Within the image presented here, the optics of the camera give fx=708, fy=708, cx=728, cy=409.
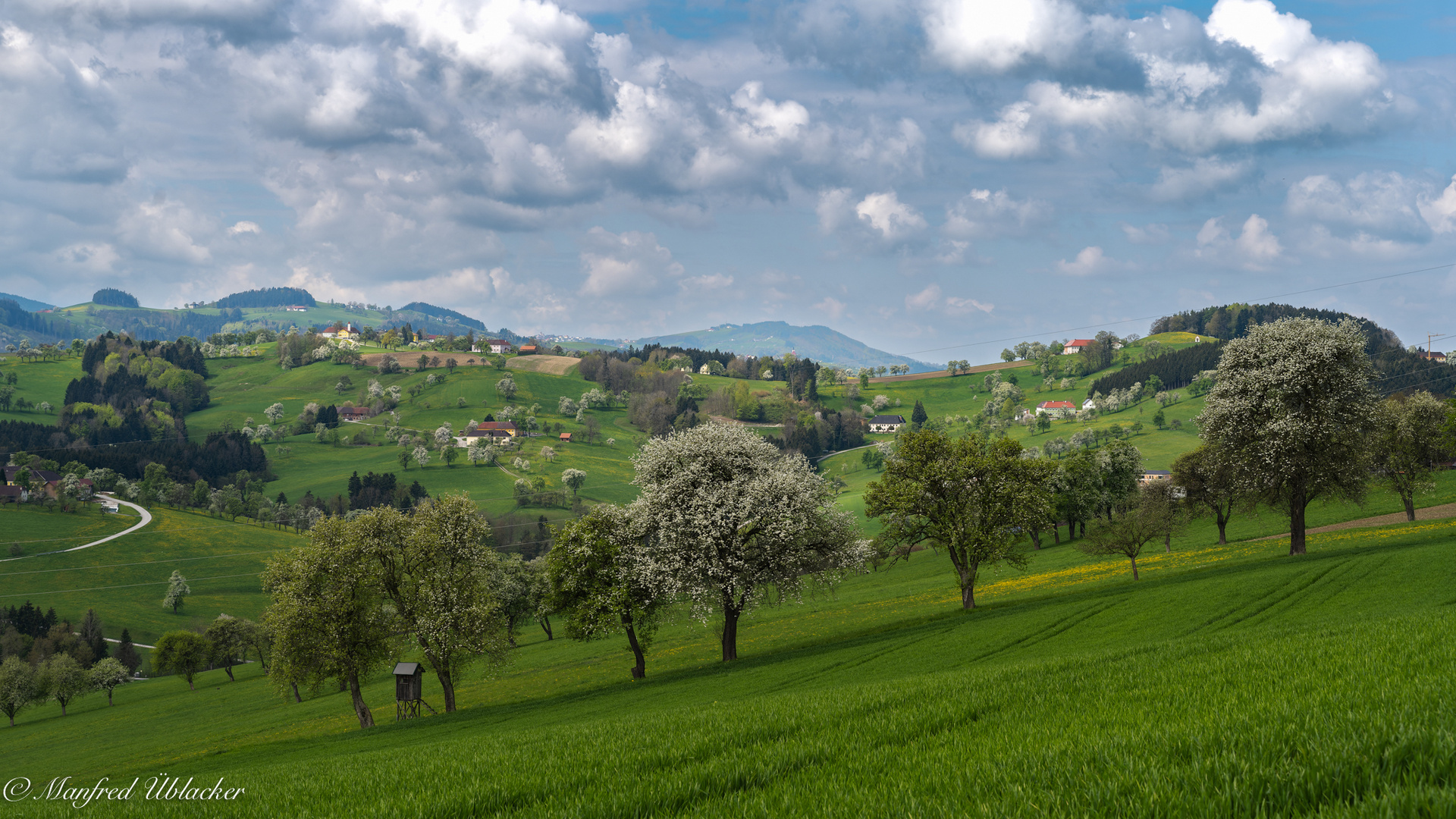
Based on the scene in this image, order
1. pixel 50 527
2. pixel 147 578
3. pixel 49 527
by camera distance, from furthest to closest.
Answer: pixel 50 527
pixel 49 527
pixel 147 578

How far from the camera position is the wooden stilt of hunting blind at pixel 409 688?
178ft

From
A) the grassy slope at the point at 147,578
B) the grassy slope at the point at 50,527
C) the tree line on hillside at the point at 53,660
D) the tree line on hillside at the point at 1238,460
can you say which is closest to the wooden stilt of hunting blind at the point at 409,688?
the tree line on hillside at the point at 1238,460

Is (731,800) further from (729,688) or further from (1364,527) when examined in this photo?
(1364,527)

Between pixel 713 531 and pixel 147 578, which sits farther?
pixel 147 578

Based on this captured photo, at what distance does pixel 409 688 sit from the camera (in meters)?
55.4

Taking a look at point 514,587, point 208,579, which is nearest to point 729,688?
point 514,587

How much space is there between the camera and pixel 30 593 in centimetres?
14862

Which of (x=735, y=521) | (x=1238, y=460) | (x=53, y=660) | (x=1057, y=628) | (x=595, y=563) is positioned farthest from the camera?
(x=53, y=660)

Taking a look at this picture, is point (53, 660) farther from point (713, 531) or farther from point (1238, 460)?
point (1238, 460)

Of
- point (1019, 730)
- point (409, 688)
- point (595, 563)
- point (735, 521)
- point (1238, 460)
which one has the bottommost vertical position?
point (409, 688)

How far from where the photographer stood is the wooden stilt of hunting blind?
54.4 metres

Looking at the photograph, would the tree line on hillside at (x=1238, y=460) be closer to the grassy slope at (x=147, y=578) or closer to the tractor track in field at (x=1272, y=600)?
the tractor track in field at (x=1272, y=600)

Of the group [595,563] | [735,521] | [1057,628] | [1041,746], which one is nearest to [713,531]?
[735,521]

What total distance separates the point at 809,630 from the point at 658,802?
61.9 metres
